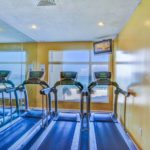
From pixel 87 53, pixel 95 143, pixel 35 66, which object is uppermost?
pixel 87 53

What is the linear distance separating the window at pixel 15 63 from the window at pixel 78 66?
106 centimetres

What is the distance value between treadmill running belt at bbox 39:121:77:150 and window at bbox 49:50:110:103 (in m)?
2.30

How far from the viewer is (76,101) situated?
720cm

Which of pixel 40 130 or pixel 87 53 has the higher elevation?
pixel 87 53

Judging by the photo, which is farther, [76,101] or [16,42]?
[76,101]

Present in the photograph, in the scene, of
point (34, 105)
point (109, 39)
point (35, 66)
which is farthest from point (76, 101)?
point (109, 39)

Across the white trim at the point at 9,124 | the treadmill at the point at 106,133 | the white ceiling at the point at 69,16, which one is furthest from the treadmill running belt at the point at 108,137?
the white ceiling at the point at 69,16

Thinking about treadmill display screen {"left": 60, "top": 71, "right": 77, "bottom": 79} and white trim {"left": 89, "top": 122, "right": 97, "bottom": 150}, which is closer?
white trim {"left": 89, "top": 122, "right": 97, "bottom": 150}

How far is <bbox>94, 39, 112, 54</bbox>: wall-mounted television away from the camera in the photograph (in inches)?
260

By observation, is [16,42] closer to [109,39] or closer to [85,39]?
[85,39]

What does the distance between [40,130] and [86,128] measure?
1098mm

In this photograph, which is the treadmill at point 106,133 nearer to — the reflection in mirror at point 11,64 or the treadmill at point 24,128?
the treadmill at point 24,128

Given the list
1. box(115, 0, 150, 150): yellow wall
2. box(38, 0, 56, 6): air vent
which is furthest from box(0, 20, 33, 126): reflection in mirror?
box(115, 0, 150, 150): yellow wall

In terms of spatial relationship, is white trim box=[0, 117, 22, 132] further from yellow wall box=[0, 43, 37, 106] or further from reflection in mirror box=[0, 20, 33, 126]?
yellow wall box=[0, 43, 37, 106]
